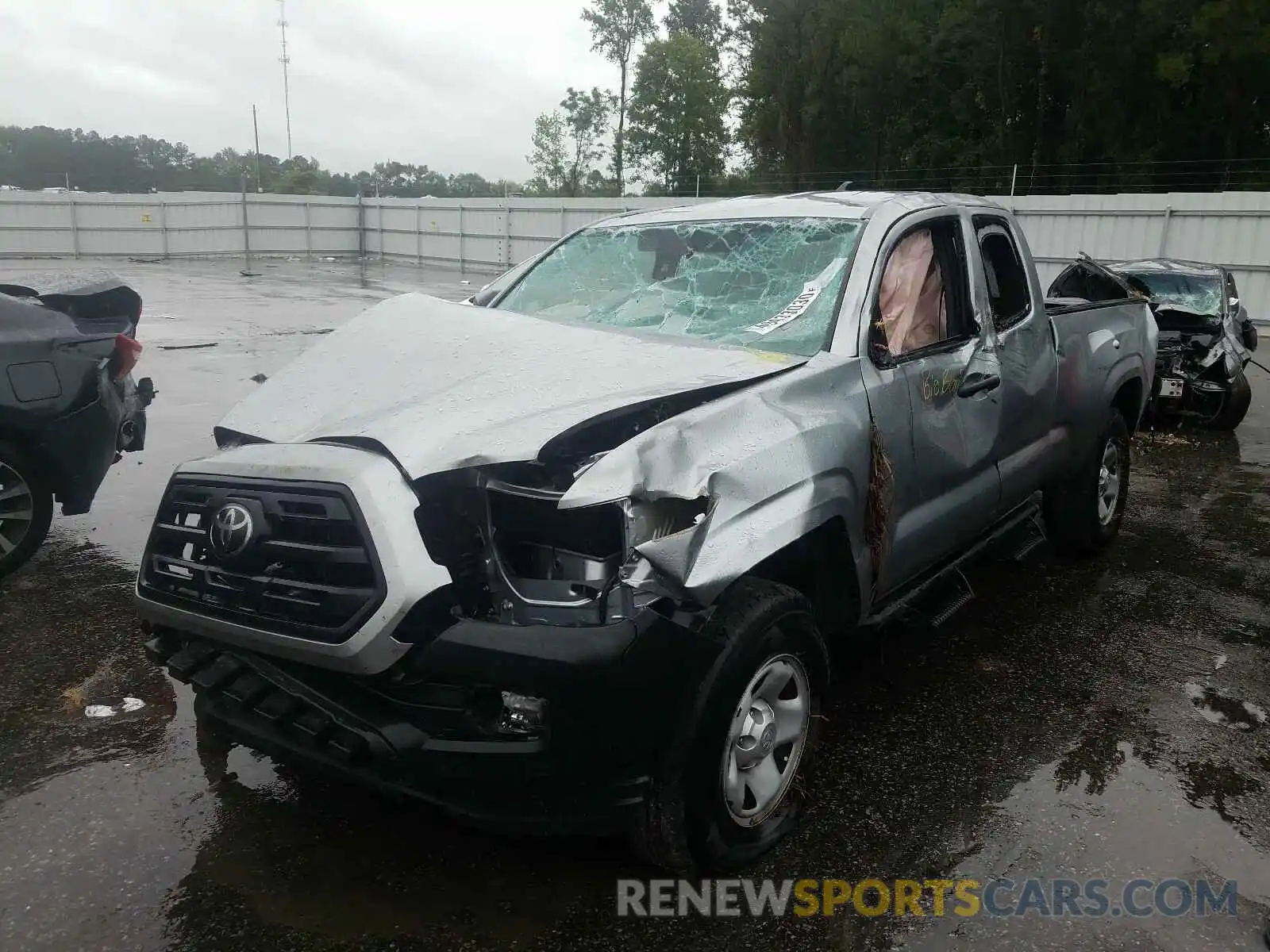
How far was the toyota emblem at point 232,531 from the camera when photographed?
2.60m

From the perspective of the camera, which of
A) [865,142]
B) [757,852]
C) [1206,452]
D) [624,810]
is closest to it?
[624,810]

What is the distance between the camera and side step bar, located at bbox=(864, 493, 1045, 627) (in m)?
3.74

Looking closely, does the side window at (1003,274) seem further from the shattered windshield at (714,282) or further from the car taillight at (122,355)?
the car taillight at (122,355)

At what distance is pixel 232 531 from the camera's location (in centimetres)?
261

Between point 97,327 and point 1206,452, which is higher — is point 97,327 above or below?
above

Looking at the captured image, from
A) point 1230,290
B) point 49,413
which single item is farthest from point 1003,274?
point 1230,290

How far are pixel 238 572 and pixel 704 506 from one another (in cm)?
124

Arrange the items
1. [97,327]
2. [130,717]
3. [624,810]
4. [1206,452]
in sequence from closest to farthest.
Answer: [624,810] → [130,717] → [97,327] → [1206,452]

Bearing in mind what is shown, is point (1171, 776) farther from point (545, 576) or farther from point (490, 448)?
point (490, 448)

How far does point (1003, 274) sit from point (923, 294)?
33.6 inches

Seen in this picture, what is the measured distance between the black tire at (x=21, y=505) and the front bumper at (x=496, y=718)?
10.6 ft

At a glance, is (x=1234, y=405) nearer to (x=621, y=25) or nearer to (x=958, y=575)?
(x=958, y=575)

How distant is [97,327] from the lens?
5.50 m

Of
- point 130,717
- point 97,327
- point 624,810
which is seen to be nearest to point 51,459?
point 97,327
